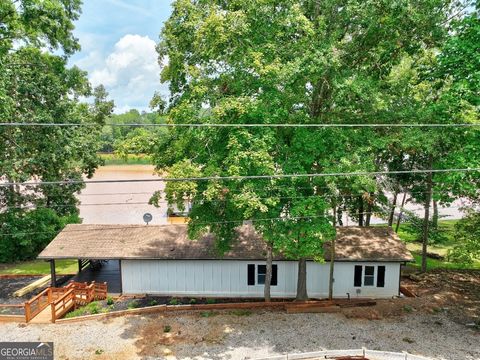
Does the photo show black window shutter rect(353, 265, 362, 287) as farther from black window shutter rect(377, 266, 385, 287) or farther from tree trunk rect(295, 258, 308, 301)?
tree trunk rect(295, 258, 308, 301)

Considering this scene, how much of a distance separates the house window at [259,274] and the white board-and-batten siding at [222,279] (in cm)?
16

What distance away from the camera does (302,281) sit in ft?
59.9

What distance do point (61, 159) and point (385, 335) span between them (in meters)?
18.5

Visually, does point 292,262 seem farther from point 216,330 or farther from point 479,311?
point 479,311

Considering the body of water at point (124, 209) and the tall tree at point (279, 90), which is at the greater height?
the tall tree at point (279, 90)

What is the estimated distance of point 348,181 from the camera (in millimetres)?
14359

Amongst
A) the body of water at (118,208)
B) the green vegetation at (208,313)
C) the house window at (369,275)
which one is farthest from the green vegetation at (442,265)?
the body of water at (118,208)

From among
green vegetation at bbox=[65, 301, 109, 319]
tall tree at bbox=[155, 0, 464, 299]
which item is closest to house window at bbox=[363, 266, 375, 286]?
tall tree at bbox=[155, 0, 464, 299]

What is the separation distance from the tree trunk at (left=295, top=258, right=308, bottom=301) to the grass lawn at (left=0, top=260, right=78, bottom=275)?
14.7m

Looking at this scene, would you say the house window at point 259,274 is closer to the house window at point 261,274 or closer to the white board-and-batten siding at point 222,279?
the house window at point 261,274

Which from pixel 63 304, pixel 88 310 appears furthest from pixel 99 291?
pixel 63 304

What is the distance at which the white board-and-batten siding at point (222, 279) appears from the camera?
1916 centimetres

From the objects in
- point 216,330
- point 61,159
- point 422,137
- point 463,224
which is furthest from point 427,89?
point 61,159
